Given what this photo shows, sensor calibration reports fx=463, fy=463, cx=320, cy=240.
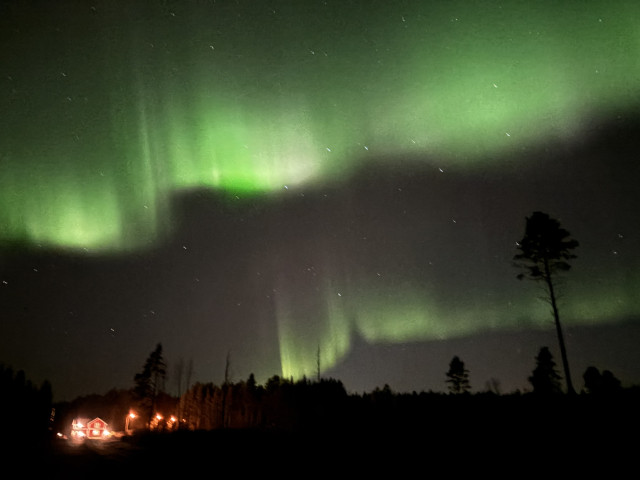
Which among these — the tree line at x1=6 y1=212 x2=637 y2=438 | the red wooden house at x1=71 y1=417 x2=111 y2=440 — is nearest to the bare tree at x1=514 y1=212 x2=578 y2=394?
the tree line at x1=6 y1=212 x2=637 y2=438

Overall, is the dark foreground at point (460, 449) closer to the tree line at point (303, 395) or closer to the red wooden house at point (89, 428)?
the tree line at point (303, 395)

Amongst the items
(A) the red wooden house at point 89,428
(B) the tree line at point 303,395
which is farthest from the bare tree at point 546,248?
(A) the red wooden house at point 89,428

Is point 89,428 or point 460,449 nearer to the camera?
point 460,449

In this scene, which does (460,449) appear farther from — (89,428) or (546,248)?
(89,428)

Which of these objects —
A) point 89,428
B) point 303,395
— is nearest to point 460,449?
point 303,395

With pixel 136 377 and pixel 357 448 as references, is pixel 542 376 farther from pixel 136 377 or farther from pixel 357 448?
pixel 136 377

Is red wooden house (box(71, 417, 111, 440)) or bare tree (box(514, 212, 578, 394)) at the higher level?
bare tree (box(514, 212, 578, 394))

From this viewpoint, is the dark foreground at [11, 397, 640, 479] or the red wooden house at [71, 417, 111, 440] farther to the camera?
the red wooden house at [71, 417, 111, 440]

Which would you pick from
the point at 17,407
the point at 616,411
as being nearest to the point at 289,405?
the point at 616,411

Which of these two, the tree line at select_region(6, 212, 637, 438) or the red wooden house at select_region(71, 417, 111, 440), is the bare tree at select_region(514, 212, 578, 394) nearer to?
the tree line at select_region(6, 212, 637, 438)

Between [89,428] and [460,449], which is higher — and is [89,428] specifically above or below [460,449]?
below

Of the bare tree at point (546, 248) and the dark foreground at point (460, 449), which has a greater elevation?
the bare tree at point (546, 248)

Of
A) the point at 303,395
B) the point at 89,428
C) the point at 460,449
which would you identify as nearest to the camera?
the point at 460,449

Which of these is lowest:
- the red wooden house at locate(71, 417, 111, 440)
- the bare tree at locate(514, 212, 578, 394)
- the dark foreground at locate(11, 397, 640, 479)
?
the red wooden house at locate(71, 417, 111, 440)
